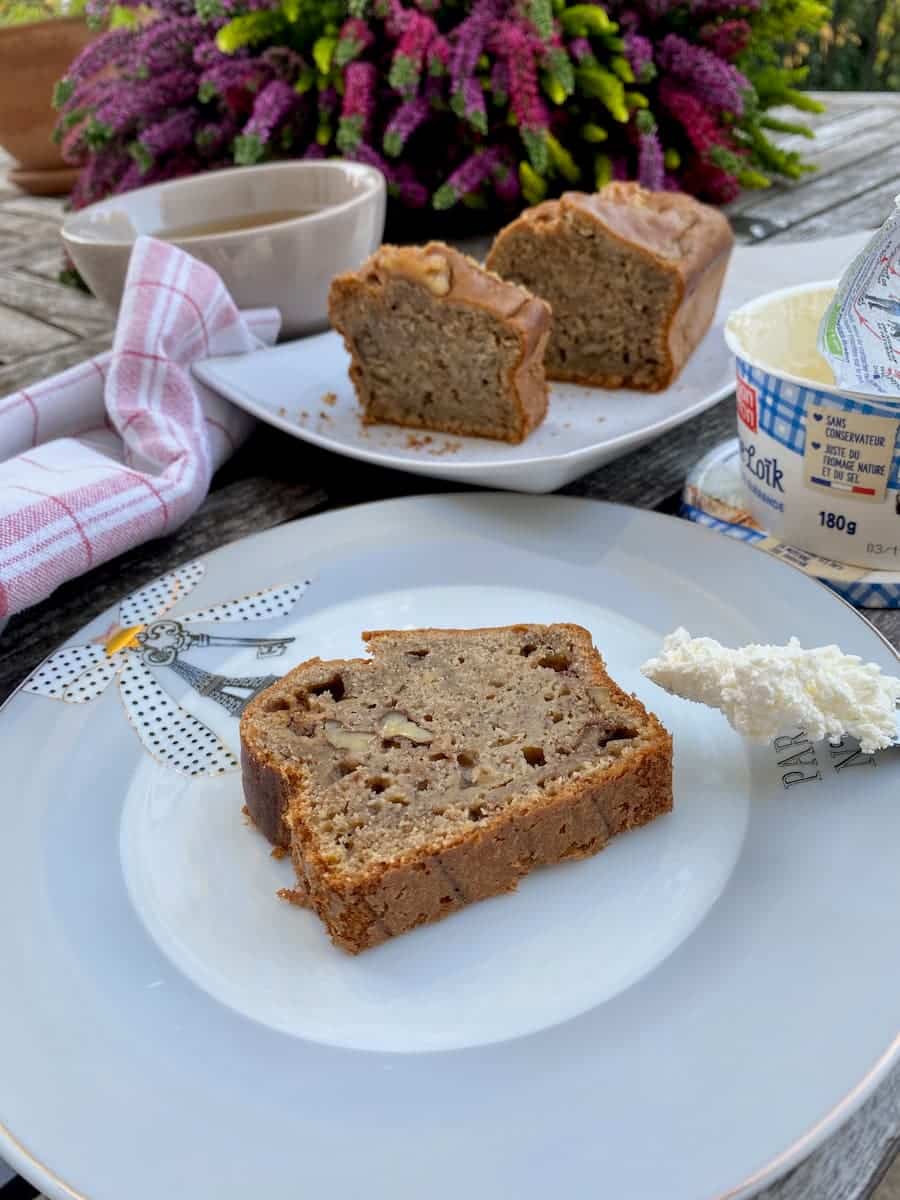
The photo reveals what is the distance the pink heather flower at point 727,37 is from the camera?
2928 mm

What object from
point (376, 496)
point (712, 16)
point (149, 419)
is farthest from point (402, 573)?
point (712, 16)

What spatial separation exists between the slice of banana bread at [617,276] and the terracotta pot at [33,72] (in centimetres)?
223

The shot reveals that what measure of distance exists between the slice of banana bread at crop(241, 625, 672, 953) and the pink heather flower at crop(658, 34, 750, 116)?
2.02 metres

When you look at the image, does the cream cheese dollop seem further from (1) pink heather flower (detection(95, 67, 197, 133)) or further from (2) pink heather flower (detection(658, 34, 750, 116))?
(1) pink heather flower (detection(95, 67, 197, 133))

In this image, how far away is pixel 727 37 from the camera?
2.94 meters

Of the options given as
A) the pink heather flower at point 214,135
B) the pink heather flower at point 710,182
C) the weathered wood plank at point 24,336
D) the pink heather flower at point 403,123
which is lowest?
the weathered wood plank at point 24,336

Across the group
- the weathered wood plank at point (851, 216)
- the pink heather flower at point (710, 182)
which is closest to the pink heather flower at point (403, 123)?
the pink heather flower at point (710, 182)

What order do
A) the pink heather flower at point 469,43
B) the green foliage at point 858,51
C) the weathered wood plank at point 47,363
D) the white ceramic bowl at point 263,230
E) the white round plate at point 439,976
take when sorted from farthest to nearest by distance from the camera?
1. the green foliage at point 858,51
2. the pink heather flower at point 469,43
3. the weathered wood plank at point 47,363
4. the white ceramic bowl at point 263,230
5. the white round plate at point 439,976

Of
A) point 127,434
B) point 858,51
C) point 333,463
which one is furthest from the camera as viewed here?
point 858,51

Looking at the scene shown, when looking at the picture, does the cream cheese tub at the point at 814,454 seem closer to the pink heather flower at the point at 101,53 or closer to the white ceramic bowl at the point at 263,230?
the white ceramic bowl at the point at 263,230

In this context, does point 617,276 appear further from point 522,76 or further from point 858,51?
point 858,51

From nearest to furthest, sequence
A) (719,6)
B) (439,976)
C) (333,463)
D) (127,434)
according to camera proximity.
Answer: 1. (439,976)
2. (127,434)
3. (333,463)
4. (719,6)

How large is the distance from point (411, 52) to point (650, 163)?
683mm

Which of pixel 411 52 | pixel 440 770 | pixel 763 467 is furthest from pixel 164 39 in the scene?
pixel 440 770
